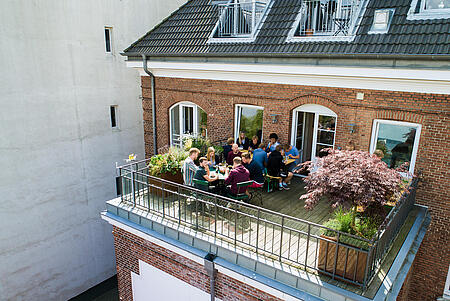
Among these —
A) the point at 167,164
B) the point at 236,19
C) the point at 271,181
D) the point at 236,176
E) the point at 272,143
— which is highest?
the point at 236,19

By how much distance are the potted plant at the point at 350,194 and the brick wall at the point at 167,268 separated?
1.49m

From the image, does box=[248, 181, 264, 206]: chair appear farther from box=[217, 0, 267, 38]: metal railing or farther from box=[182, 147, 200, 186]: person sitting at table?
box=[217, 0, 267, 38]: metal railing

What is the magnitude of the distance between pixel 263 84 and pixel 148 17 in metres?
8.93

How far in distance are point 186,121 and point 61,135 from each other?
5.07m

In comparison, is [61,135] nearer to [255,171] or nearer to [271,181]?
[271,181]

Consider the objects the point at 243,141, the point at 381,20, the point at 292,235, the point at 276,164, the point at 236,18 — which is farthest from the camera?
the point at 236,18

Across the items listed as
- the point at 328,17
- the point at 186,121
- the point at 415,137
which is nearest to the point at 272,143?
the point at 415,137

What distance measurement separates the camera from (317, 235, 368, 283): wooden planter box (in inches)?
222

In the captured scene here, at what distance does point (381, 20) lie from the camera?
336 inches

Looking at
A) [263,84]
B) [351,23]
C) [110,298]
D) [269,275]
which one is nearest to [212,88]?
[263,84]

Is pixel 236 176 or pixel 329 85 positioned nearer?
pixel 236 176

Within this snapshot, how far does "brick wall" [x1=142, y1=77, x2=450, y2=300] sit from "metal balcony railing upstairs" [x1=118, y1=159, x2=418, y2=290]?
643mm

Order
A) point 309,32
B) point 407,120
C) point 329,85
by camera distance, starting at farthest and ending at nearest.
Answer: point 309,32, point 329,85, point 407,120

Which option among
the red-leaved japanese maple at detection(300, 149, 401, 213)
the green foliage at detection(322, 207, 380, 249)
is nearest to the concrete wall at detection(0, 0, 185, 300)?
the red-leaved japanese maple at detection(300, 149, 401, 213)
